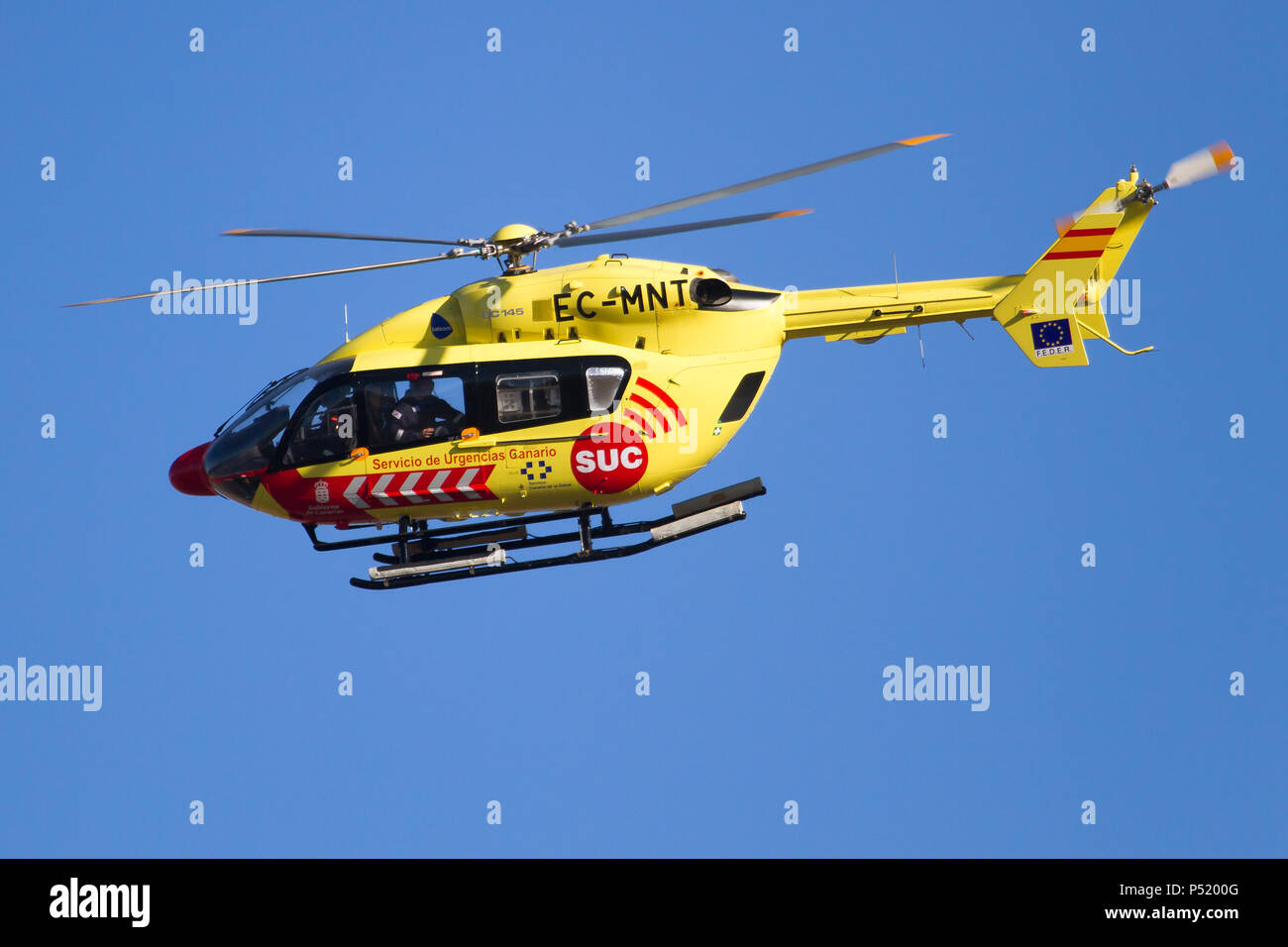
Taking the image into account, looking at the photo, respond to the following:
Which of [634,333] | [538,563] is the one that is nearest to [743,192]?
[634,333]

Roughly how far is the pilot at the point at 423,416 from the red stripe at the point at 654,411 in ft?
6.25

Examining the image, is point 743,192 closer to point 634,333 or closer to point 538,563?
point 634,333

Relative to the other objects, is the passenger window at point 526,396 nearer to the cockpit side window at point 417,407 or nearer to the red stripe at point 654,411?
the cockpit side window at point 417,407

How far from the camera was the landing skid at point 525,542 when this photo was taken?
15.7m

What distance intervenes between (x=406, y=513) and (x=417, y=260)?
2665 mm

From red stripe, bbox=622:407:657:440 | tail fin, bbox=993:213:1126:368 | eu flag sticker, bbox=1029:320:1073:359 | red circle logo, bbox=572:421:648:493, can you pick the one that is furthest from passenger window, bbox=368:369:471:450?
eu flag sticker, bbox=1029:320:1073:359

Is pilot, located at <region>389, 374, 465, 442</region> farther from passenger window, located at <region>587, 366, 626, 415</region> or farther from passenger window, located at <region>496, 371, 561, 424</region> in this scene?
passenger window, located at <region>587, 366, 626, 415</region>

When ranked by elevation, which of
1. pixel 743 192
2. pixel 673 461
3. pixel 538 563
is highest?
pixel 743 192

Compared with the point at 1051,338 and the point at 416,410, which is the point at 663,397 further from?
the point at 1051,338

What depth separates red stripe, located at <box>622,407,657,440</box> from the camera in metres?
15.2

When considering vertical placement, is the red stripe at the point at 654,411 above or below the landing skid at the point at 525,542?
above

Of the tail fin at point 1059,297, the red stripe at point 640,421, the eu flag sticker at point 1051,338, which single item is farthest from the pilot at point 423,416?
the eu flag sticker at point 1051,338

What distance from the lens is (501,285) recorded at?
1555 centimetres

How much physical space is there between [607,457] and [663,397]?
34.0 inches
